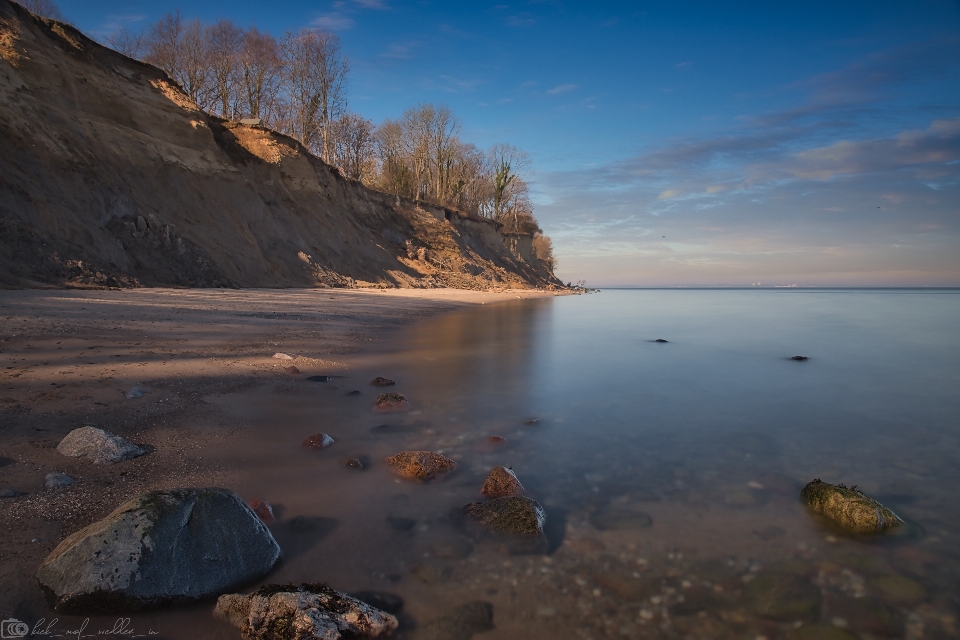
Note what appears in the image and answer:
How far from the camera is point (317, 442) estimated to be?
3.65 m

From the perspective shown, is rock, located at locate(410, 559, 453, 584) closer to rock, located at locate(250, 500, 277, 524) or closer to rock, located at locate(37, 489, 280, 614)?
rock, located at locate(37, 489, 280, 614)

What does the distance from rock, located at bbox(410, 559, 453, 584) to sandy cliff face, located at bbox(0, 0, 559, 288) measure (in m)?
10.3

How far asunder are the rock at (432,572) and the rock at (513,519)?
1.15 ft

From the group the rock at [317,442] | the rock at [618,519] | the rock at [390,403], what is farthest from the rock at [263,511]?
the rock at [390,403]

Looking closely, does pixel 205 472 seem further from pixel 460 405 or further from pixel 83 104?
pixel 83 104

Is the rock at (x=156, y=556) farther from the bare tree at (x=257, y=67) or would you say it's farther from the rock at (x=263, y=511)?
the bare tree at (x=257, y=67)

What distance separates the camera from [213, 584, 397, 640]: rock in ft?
5.63

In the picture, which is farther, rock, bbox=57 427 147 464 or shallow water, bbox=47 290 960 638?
rock, bbox=57 427 147 464

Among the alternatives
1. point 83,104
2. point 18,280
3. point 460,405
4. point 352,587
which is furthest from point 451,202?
point 352,587

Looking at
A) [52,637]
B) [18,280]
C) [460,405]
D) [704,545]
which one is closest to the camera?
[52,637]

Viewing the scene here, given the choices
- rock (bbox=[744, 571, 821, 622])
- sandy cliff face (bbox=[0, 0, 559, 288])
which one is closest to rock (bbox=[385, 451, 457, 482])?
rock (bbox=[744, 571, 821, 622])

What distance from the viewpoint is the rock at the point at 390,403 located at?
467cm

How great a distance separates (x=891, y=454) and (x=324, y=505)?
4509 millimetres

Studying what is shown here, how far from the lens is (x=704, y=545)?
8.48ft
